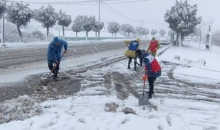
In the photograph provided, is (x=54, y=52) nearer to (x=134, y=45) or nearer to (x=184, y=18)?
(x=134, y=45)

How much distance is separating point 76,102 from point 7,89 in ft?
7.80

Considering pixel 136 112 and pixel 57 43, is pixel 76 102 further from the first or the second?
pixel 57 43

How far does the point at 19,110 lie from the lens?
546 centimetres

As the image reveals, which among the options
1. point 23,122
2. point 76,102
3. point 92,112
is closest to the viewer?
point 23,122

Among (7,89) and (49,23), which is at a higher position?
(49,23)

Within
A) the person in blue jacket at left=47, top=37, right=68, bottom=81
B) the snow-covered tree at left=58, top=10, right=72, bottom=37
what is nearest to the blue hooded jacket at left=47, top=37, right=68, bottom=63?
the person in blue jacket at left=47, top=37, right=68, bottom=81

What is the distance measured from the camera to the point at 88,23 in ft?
174

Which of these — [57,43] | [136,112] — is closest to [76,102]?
[136,112]

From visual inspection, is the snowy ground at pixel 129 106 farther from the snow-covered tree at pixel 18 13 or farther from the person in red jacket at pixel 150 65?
the snow-covered tree at pixel 18 13

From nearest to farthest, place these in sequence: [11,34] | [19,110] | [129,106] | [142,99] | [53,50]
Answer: [19,110] < [129,106] < [142,99] < [53,50] < [11,34]

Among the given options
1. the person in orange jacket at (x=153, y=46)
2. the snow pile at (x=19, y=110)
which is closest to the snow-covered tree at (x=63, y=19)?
the person in orange jacket at (x=153, y=46)

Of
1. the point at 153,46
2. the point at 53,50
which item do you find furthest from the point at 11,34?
the point at 53,50

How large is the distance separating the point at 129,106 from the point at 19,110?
2463 mm

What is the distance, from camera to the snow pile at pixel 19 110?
5.19 meters
